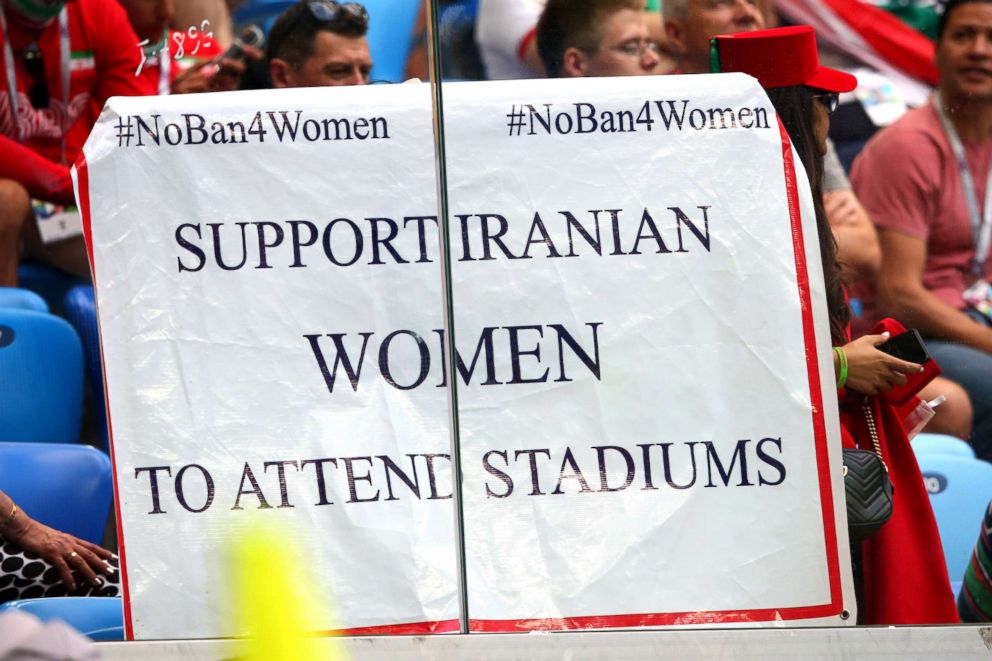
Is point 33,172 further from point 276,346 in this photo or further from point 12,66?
point 276,346

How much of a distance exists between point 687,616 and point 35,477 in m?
1.28

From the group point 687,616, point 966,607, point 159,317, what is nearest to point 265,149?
point 159,317

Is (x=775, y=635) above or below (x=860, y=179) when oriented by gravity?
below

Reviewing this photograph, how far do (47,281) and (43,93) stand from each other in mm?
380

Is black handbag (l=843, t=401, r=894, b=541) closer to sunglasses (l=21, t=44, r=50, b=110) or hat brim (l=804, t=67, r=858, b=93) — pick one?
hat brim (l=804, t=67, r=858, b=93)

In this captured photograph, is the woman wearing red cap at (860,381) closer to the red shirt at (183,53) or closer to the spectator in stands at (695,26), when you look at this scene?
the spectator in stands at (695,26)

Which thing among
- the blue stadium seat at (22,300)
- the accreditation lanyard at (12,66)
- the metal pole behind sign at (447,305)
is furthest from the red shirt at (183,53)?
the blue stadium seat at (22,300)

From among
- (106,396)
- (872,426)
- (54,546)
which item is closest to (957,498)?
(872,426)

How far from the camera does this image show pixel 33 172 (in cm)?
286

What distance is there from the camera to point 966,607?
280 cm

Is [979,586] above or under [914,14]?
under

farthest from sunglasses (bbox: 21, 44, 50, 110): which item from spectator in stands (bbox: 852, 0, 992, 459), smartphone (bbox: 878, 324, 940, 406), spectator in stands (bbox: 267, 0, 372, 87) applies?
smartphone (bbox: 878, 324, 940, 406)

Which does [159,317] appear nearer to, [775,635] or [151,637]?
[151,637]

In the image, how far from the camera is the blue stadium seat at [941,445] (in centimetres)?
291
